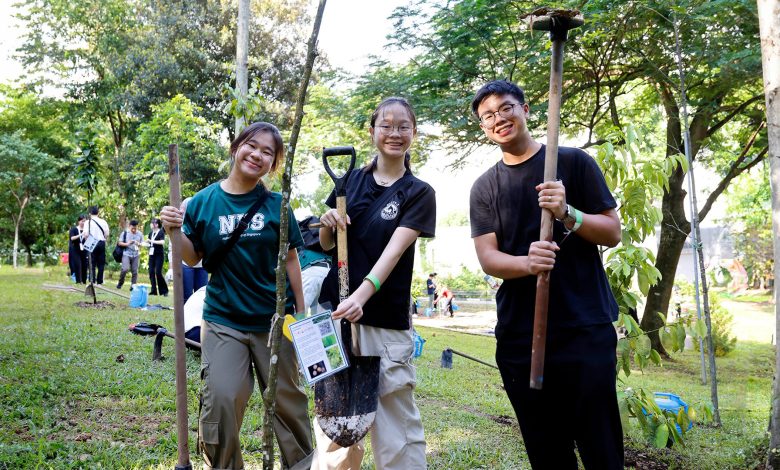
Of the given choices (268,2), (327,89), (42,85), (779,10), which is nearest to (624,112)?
(327,89)

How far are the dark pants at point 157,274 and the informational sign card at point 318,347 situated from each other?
12.1 m

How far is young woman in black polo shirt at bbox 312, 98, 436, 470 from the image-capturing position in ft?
8.76

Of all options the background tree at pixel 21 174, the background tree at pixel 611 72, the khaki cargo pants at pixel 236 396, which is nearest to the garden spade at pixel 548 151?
the khaki cargo pants at pixel 236 396

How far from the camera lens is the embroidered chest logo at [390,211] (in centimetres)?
278

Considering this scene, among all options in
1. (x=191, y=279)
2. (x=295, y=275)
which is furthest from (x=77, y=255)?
(x=295, y=275)

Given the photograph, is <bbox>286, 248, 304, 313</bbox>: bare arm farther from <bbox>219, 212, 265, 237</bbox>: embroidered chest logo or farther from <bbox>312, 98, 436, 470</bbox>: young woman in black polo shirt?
<bbox>312, 98, 436, 470</bbox>: young woman in black polo shirt

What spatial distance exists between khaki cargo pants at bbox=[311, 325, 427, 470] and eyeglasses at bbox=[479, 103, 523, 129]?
3.22ft

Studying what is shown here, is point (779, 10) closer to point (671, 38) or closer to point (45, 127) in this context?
point (671, 38)

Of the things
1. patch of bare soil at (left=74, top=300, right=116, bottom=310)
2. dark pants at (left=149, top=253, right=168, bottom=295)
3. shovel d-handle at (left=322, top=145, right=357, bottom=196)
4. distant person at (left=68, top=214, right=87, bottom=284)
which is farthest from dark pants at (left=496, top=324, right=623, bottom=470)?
distant person at (left=68, top=214, right=87, bottom=284)

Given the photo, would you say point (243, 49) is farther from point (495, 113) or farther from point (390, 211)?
point (495, 113)

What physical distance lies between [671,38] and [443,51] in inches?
136

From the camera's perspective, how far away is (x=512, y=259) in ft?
7.57

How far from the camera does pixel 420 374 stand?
23.9ft

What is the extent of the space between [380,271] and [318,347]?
406 mm
